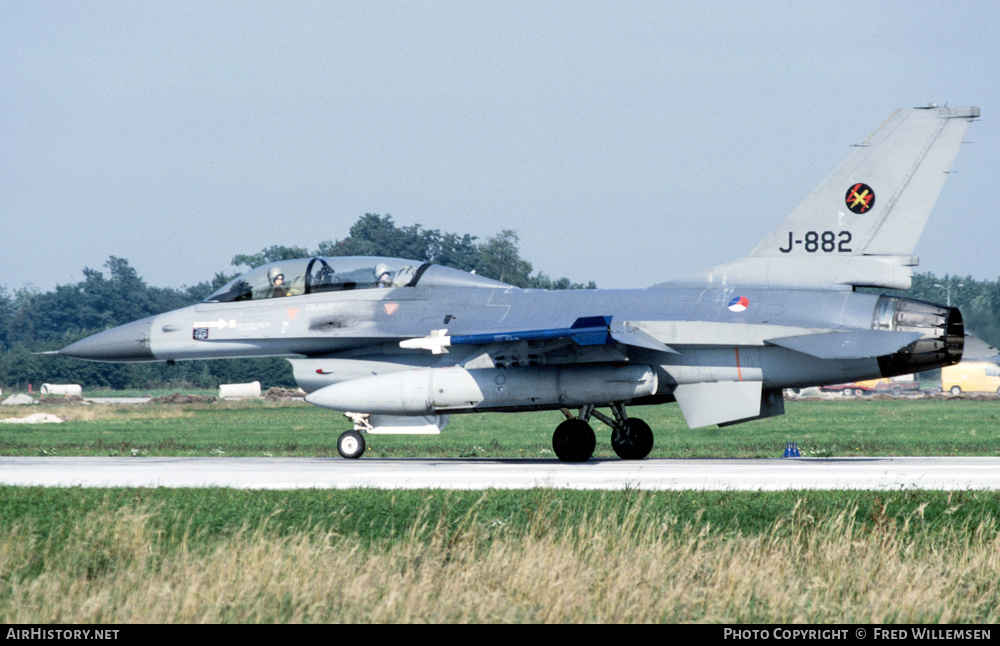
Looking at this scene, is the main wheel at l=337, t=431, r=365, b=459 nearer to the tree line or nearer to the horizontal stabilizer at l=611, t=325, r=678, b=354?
the horizontal stabilizer at l=611, t=325, r=678, b=354

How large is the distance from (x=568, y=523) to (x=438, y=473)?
5.10 m

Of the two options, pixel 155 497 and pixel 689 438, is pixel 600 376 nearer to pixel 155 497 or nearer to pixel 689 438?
pixel 155 497

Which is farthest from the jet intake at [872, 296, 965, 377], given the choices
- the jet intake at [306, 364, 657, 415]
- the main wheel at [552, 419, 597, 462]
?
the main wheel at [552, 419, 597, 462]

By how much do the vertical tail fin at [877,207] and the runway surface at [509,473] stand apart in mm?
2951

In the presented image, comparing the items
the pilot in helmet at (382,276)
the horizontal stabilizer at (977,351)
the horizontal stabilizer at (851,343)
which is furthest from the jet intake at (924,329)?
the pilot in helmet at (382,276)

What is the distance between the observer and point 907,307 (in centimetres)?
1605

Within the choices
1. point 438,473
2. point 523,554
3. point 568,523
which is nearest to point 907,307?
point 438,473

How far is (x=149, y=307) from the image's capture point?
95.7 metres

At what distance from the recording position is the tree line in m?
70.3

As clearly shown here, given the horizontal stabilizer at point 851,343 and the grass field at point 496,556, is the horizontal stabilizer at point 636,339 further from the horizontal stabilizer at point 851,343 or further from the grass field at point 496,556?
the grass field at point 496,556

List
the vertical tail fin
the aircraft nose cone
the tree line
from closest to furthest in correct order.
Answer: the vertical tail fin → the aircraft nose cone → the tree line

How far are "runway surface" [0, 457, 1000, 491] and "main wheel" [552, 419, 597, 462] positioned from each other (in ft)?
1.34

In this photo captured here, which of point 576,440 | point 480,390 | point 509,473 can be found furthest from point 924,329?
point 480,390

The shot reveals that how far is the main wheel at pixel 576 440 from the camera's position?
17.1 metres
